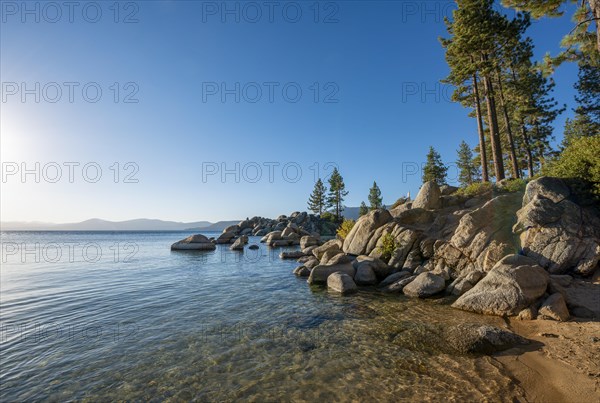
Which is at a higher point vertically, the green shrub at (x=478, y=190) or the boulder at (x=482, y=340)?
the green shrub at (x=478, y=190)

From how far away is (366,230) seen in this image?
66.1ft

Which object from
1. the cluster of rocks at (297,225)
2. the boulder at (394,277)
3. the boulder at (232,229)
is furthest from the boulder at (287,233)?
the boulder at (394,277)

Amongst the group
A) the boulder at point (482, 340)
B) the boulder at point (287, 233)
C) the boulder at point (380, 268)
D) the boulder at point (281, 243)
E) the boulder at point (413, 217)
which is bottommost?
the boulder at point (281, 243)

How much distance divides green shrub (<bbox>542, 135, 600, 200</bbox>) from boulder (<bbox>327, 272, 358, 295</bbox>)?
11.6m

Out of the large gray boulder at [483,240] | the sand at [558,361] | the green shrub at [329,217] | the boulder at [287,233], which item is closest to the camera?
the sand at [558,361]

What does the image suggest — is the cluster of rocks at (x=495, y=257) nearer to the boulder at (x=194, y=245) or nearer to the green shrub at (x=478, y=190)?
the green shrub at (x=478, y=190)

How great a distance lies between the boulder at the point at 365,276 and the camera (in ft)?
49.1

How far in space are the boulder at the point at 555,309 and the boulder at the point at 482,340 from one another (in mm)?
2176

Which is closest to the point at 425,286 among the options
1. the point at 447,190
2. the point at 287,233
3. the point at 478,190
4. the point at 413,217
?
the point at 413,217

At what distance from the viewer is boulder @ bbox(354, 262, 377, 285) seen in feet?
49.1

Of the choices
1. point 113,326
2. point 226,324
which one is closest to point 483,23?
point 226,324

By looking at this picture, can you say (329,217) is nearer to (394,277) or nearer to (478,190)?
(478,190)

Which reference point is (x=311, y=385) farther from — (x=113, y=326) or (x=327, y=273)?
(x=327, y=273)

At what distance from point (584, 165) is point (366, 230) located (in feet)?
38.5
